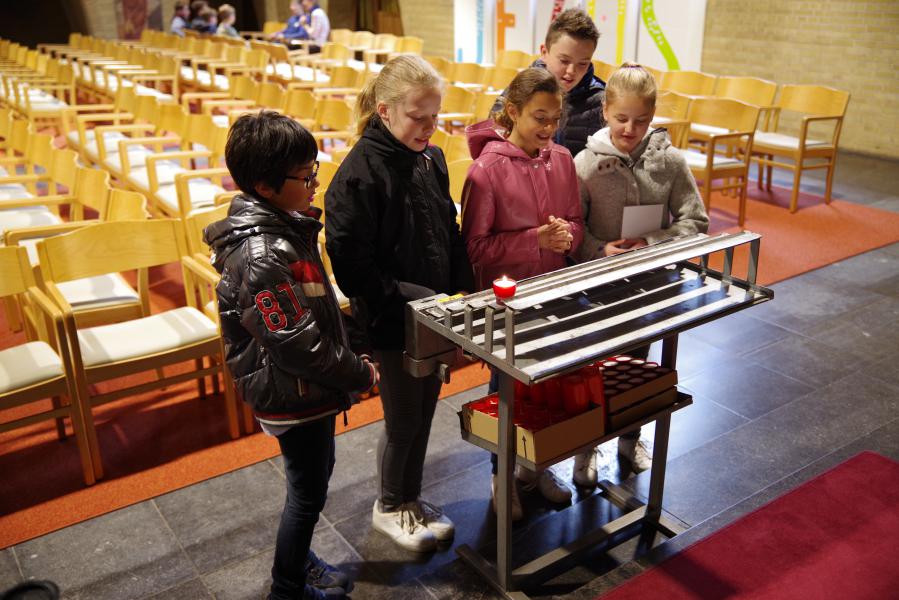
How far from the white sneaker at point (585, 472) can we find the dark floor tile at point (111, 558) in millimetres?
1319

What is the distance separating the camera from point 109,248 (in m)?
3.22

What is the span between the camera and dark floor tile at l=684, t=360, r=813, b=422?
340cm

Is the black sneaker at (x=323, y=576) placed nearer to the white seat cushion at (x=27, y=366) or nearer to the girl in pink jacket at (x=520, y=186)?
the girl in pink jacket at (x=520, y=186)

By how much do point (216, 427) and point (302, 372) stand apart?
1.57 meters

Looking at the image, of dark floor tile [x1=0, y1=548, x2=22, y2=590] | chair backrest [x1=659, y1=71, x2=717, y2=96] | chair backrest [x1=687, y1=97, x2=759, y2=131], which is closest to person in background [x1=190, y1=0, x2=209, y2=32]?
chair backrest [x1=659, y1=71, x2=717, y2=96]

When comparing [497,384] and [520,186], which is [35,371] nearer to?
[497,384]

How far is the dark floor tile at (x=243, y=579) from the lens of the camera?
92.2 inches

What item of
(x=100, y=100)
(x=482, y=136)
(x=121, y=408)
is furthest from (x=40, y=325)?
(x=100, y=100)

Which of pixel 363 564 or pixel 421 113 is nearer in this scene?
pixel 421 113

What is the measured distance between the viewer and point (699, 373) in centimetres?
370

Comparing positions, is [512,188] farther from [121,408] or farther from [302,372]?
[121,408]

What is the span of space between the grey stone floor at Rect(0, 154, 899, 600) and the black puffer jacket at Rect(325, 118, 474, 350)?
77 centimetres

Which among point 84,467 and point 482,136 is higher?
point 482,136

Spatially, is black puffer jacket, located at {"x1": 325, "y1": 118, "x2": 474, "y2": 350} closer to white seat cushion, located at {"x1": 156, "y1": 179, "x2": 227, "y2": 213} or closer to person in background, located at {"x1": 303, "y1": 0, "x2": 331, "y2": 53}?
white seat cushion, located at {"x1": 156, "y1": 179, "x2": 227, "y2": 213}
